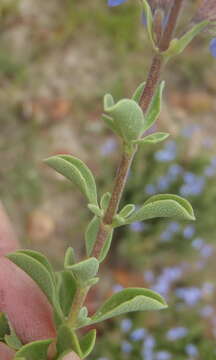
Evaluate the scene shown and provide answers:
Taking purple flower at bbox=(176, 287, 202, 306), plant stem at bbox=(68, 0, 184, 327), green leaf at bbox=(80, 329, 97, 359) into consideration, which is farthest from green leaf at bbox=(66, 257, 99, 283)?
purple flower at bbox=(176, 287, 202, 306)

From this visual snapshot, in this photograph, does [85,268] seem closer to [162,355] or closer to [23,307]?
[23,307]

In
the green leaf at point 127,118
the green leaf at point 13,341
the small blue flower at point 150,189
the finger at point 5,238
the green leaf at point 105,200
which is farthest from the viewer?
the small blue flower at point 150,189

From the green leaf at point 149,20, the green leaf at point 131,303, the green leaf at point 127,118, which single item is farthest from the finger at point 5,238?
the green leaf at point 149,20

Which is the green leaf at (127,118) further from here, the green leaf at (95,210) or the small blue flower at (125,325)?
the small blue flower at (125,325)

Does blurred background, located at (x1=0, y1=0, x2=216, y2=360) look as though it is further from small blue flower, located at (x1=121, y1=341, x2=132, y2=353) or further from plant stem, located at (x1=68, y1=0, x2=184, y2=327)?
plant stem, located at (x1=68, y1=0, x2=184, y2=327)

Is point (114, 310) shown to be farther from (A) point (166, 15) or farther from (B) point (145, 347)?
(B) point (145, 347)
